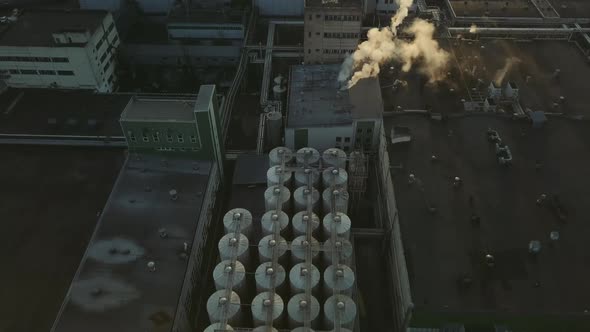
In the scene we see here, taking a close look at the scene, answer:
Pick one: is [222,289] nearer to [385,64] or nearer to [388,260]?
[388,260]

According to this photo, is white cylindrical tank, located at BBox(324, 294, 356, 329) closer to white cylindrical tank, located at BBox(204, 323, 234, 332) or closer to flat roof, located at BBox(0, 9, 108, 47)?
white cylindrical tank, located at BBox(204, 323, 234, 332)

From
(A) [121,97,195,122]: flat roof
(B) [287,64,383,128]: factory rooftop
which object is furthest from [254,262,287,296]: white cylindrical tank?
(B) [287,64,383,128]: factory rooftop

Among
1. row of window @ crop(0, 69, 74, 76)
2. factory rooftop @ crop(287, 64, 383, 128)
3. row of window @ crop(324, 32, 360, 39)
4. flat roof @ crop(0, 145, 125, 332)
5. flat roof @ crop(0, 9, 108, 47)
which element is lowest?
flat roof @ crop(0, 145, 125, 332)

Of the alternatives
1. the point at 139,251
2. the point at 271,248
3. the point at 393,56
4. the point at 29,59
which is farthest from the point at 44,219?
the point at 393,56

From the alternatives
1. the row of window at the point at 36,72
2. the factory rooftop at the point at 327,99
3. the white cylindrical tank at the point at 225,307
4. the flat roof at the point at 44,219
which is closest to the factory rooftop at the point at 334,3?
the factory rooftop at the point at 327,99

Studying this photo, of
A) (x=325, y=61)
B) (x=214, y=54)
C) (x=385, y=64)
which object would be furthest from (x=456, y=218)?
(x=214, y=54)

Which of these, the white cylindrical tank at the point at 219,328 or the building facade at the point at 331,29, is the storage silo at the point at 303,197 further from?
the building facade at the point at 331,29
